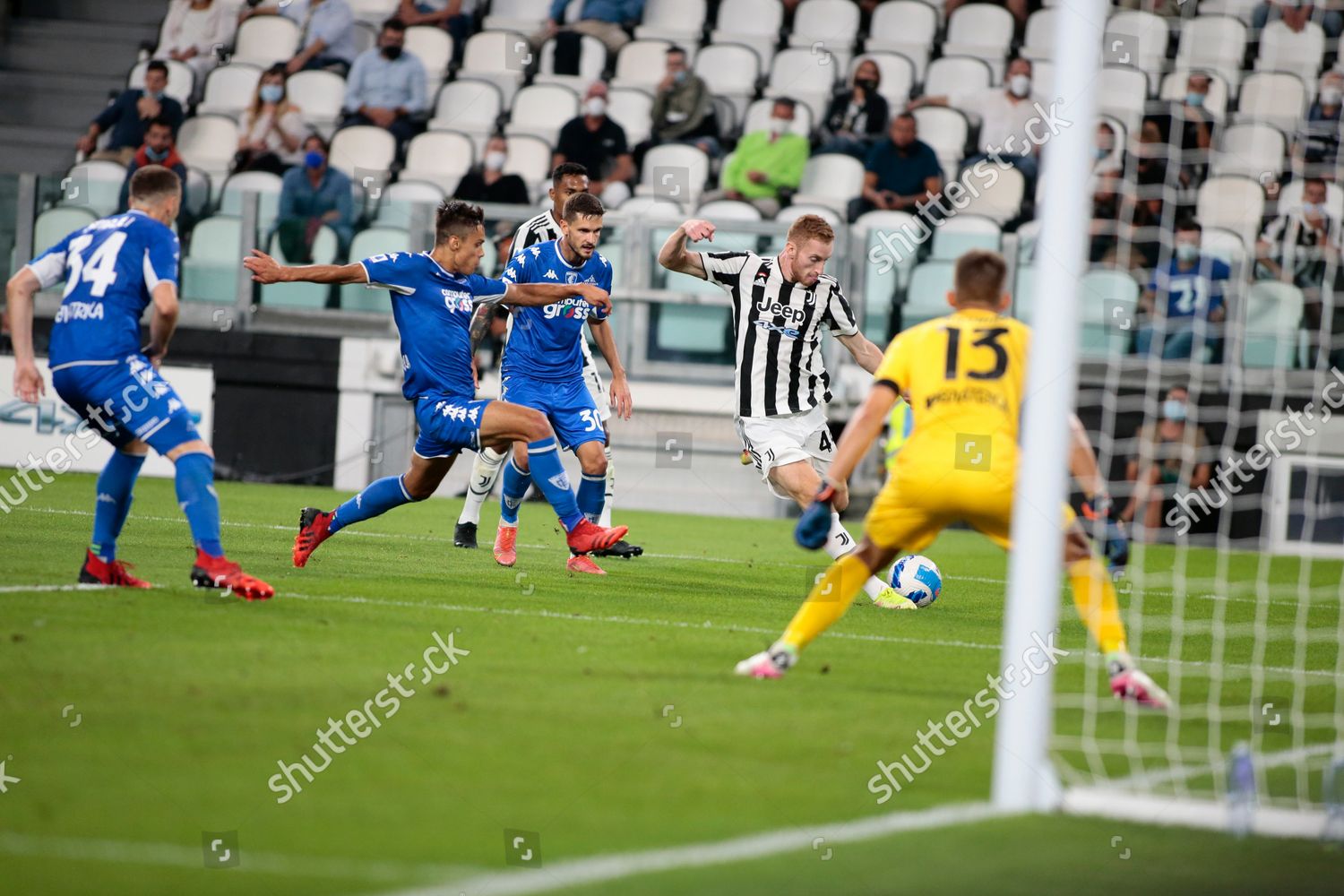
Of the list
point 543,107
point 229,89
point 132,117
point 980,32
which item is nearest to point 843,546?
point 543,107

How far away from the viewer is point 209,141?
63.0 ft

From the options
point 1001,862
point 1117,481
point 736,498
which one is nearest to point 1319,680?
point 1001,862

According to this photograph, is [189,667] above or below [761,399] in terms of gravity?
below

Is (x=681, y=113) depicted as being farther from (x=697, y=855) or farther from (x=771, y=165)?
(x=697, y=855)

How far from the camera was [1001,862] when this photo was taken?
3.59 m

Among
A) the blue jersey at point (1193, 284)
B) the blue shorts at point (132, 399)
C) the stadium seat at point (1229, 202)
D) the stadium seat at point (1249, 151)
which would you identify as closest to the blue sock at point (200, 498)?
the blue shorts at point (132, 399)

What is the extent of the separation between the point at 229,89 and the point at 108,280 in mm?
13685

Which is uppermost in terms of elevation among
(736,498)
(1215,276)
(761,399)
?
(1215,276)

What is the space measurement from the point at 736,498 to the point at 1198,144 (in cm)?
584

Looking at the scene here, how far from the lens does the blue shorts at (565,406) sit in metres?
9.70

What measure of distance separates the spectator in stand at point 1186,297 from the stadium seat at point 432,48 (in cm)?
968

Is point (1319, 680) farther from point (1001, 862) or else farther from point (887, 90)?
point (887, 90)

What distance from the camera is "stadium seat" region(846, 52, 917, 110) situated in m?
19.3

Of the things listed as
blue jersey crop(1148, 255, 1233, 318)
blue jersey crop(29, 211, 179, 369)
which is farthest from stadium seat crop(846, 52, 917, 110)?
blue jersey crop(29, 211, 179, 369)
